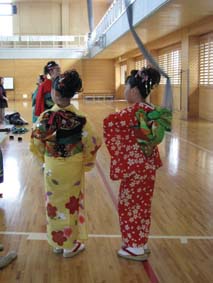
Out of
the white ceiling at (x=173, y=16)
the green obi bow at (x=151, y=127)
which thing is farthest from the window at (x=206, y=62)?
the green obi bow at (x=151, y=127)

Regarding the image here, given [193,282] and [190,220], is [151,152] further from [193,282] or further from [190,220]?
[190,220]

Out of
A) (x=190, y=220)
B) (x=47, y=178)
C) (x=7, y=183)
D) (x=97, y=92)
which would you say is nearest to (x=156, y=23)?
(x=7, y=183)

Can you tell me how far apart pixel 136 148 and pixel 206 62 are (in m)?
9.81

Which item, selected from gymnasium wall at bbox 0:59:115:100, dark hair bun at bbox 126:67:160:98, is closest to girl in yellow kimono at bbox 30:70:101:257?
dark hair bun at bbox 126:67:160:98

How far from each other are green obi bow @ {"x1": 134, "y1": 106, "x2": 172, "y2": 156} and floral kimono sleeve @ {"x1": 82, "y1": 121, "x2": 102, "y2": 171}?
0.29m

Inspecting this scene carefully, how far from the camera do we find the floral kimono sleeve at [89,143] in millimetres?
2828

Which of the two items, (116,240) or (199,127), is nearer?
(116,240)

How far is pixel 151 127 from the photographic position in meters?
2.71

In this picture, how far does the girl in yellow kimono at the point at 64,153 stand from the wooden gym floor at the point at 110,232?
0.82ft

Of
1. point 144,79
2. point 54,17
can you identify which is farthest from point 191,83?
point 54,17

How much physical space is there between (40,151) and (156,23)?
8240 mm

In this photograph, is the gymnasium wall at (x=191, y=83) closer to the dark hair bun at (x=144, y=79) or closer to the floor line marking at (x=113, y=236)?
the floor line marking at (x=113, y=236)

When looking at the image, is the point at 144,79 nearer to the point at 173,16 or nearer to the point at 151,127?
the point at 151,127

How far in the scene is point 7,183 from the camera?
506 cm
